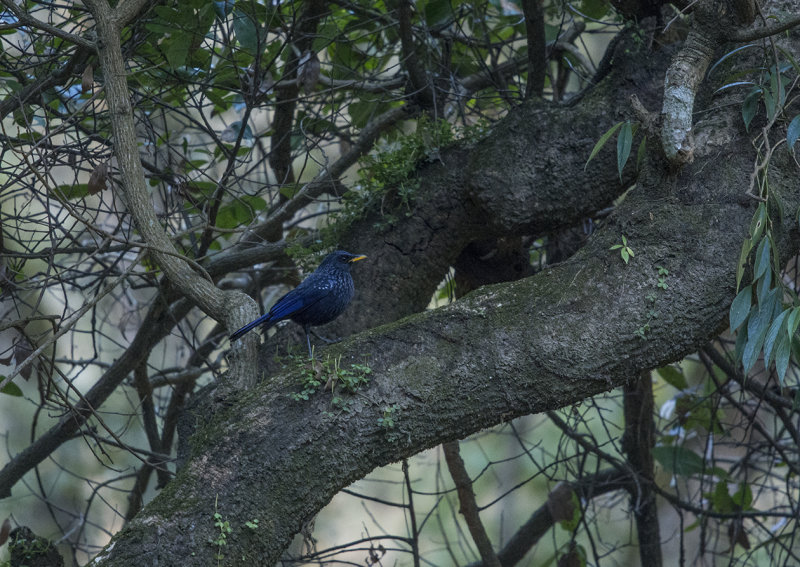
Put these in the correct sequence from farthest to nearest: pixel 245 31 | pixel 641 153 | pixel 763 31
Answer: pixel 245 31 → pixel 641 153 → pixel 763 31

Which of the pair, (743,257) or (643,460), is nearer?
(743,257)

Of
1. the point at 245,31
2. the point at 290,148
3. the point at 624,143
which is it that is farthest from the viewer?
the point at 290,148

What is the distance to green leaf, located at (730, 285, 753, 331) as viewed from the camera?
7.86 ft

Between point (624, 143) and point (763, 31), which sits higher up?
point (763, 31)

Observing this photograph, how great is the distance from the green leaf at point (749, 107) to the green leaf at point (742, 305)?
2.18 ft

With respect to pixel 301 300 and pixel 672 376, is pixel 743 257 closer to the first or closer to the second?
pixel 301 300

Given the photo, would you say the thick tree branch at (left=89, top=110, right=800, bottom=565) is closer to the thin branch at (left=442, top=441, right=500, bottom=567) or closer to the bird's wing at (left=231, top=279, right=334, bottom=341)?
the bird's wing at (left=231, top=279, right=334, bottom=341)

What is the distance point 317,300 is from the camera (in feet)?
10.3

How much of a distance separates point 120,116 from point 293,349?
1.15 meters

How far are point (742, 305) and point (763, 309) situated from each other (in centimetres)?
7

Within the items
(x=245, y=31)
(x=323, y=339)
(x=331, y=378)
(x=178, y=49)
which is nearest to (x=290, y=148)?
(x=245, y=31)

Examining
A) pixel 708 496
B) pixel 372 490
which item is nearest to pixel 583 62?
pixel 708 496

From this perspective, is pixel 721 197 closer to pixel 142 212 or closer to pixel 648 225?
pixel 648 225

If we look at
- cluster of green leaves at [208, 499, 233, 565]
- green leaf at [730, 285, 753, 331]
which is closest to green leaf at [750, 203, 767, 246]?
green leaf at [730, 285, 753, 331]
